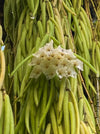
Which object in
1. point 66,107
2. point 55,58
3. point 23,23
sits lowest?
point 66,107

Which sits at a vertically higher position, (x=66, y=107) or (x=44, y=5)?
(x=44, y=5)

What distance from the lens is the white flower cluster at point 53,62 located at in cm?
74

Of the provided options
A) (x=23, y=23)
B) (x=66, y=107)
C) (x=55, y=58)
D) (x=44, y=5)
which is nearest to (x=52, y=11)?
(x=44, y=5)

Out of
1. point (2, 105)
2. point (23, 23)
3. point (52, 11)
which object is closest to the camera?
point (2, 105)

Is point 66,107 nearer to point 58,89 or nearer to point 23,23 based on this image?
point 58,89

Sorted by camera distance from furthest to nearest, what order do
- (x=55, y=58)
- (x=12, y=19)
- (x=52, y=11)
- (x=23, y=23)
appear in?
(x=12, y=19), (x=23, y=23), (x=52, y=11), (x=55, y=58)

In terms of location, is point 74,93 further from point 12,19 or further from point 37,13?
point 12,19

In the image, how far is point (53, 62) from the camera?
0.74 meters

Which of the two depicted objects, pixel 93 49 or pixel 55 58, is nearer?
pixel 55 58

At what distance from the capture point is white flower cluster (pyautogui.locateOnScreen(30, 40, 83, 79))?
736mm

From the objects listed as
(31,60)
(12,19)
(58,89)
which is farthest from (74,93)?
(12,19)

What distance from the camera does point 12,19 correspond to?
1.24 metres

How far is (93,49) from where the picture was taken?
45.3 inches

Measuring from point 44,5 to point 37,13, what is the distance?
0.07 metres
